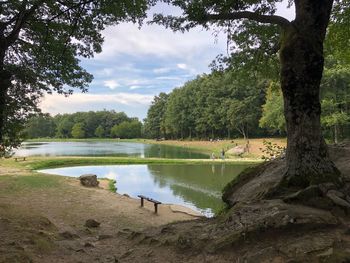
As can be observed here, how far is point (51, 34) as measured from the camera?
456 inches

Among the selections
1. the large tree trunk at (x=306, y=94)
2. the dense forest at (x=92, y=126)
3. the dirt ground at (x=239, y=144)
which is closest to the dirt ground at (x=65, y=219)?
the large tree trunk at (x=306, y=94)

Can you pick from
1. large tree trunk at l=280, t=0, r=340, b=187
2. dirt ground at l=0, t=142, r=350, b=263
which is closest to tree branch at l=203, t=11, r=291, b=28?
large tree trunk at l=280, t=0, r=340, b=187

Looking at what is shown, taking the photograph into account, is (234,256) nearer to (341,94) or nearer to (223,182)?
(223,182)

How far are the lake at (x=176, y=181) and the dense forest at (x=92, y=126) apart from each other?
315 ft

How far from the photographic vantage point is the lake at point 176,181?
20.0 metres

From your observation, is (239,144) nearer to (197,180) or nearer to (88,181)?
(197,180)

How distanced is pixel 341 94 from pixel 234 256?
40251mm

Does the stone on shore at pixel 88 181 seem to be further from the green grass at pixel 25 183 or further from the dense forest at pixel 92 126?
the dense forest at pixel 92 126

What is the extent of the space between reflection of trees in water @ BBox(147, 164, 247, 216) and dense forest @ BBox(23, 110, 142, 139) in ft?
320

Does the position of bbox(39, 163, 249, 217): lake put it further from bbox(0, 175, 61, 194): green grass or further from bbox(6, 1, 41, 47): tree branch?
bbox(6, 1, 41, 47): tree branch

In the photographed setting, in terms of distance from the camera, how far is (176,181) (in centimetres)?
2647

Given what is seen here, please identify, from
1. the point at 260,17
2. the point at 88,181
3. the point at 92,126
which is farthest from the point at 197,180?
the point at 92,126

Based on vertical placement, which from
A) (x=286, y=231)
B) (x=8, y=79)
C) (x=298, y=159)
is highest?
(x=8, y=79)

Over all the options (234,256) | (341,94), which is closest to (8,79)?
(234,256)
